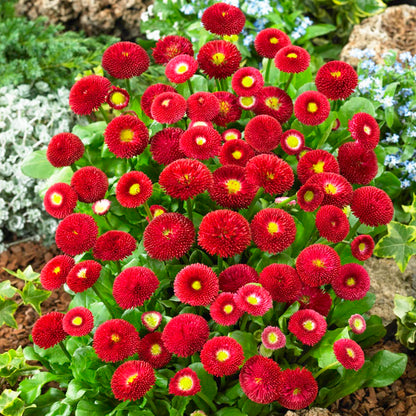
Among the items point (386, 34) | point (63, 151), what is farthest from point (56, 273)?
point (386, 34)

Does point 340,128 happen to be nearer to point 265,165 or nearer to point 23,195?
point 265,165

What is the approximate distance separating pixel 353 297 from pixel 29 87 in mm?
3130

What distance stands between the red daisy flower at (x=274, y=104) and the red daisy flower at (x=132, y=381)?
4.30ft

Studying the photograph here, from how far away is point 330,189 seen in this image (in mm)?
2045

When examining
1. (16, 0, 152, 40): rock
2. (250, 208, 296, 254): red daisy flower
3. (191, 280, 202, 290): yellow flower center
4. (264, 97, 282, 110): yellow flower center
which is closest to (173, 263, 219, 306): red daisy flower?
(191, 280, 202, 290): yellow flower center

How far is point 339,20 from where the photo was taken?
4.90 m

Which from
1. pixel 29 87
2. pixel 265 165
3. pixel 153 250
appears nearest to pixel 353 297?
pixel 265 165

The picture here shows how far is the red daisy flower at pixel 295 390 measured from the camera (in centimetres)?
192

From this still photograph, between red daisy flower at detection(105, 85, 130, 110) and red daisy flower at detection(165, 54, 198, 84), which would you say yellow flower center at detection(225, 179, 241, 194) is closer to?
red daisy flower at detection(165, 54, 198, 84)

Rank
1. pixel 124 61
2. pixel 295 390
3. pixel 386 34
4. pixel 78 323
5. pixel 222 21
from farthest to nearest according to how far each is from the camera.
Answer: pixel 386 34 < pixel 222 21 < pixel 124 61 < pixel 78 323 < pixel 295 390

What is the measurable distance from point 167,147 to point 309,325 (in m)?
0.95

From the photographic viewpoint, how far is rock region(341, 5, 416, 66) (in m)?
4.19

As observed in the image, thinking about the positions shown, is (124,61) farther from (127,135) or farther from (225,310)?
(225,310)

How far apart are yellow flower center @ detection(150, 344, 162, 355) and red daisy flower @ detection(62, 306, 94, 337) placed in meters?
0.24
